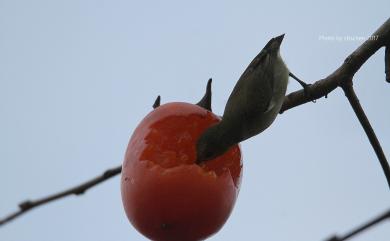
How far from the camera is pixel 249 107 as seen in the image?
177 centimetres

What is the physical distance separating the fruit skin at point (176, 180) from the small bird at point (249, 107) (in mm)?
86

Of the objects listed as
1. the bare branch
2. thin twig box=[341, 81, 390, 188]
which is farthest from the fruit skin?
the bare branch

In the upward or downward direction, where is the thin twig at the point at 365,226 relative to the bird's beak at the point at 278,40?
upward

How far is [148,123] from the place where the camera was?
6.81 ft

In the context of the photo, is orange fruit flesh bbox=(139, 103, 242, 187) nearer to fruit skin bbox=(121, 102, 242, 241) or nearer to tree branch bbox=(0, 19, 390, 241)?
fruit skin bbox=(121, 102, 242, 241)

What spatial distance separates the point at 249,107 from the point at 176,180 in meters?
0.35

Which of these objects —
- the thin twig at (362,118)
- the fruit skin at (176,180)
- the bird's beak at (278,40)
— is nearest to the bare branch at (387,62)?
the thin twig at (362,118)

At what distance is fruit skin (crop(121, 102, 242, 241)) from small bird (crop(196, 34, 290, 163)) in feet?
0.28

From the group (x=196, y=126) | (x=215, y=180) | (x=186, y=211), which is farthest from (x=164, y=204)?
(x=196, y=126)

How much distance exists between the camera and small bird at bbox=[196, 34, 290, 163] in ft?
5.86

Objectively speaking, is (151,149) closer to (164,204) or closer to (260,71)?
(164,204)

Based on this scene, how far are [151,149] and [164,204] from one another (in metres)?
0.25

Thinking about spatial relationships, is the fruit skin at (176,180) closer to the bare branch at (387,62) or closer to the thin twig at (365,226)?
the bare branch at (387,62)

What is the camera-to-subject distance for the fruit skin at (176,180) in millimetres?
1808
